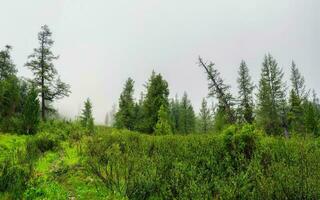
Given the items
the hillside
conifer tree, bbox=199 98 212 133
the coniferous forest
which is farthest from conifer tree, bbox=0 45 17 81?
conifer tree, bbox=199 98 212 133

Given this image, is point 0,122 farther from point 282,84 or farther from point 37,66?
point 282,84

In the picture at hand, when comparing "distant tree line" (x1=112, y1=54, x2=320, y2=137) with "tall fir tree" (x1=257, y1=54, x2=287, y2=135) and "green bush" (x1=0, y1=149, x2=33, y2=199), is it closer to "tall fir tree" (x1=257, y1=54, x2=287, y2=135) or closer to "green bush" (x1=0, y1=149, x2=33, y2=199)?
"tall fir tree" (x1=257, y1=54, x2=287, y2=135)

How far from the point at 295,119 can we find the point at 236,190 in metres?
39.3

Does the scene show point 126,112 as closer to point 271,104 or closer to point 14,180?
point 271,104

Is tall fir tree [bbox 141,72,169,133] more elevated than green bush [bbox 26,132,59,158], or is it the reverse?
tall fir tree [bbox 141,72,169,133]

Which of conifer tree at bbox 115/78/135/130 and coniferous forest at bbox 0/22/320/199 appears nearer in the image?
coniferous forest at bbox 0/22/320/199

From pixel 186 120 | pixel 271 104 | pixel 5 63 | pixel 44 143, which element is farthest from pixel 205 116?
pixel 44 143

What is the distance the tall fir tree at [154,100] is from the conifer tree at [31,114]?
15608 mm

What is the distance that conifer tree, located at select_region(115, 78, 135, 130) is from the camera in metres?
46.1

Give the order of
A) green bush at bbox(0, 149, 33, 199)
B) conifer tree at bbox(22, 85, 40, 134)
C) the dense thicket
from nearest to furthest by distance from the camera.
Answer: the dense thicket → green bush at bbox(0, 149, 33, 199) → conifer tree at bbox(22, 85, 40, 134)

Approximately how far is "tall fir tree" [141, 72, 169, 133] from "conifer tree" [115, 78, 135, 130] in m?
7.74

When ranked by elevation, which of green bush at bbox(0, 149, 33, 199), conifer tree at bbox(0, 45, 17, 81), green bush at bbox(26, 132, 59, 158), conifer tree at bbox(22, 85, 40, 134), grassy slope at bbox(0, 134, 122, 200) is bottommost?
grassy slope at bbox(0, 134, 122, 200)

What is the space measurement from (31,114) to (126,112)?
864 inches

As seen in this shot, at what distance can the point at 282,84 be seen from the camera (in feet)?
146
